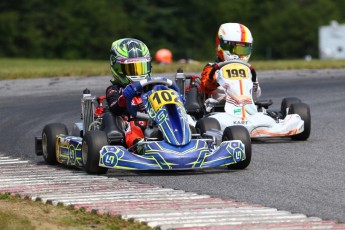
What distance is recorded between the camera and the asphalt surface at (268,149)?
338 inches

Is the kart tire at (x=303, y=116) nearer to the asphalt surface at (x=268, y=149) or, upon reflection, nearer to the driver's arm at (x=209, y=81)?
the asphalt surface at (x=268, y=149)

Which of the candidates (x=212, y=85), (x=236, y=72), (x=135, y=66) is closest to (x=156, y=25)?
(x=212, y=85)

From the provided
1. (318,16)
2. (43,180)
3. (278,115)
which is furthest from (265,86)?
(318,16)

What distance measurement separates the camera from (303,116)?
13.4 metres

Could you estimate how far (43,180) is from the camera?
382 inches

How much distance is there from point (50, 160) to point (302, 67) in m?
15.4

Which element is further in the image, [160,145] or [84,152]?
[84,152]

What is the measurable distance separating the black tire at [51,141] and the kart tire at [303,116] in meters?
3.08

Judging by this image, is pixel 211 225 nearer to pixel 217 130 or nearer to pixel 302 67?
pixel 217 130

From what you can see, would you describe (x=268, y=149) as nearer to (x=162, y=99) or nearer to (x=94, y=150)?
(x=162, y=99)

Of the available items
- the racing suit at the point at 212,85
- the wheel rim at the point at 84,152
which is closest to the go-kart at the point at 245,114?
the racing suit at the point at 212,85

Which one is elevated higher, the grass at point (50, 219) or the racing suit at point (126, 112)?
Result: the racing suit at point (126, 112)

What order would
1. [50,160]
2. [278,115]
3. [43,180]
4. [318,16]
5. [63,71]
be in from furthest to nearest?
[318,16] < [63,71] < [278,115] < [50,160] < [43,180]

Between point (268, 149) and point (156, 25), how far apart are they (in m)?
59.4
